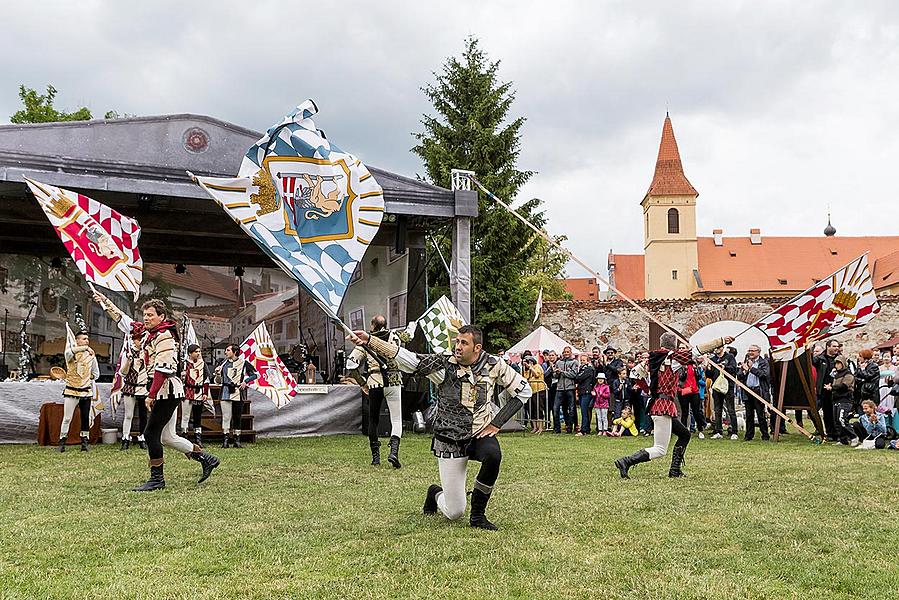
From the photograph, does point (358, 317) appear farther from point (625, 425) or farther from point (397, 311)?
point (625, 425)

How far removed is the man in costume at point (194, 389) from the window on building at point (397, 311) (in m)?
5.36

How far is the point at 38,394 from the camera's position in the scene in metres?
14.1

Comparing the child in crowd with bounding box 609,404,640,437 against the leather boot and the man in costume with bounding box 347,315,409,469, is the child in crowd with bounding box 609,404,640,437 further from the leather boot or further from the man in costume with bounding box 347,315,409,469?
the leather boot

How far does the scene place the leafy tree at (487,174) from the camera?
32906 mm

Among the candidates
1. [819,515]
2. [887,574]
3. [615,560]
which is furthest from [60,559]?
[819,515]

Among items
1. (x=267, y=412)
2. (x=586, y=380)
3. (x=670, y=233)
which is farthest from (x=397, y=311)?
(x=670, y=233)

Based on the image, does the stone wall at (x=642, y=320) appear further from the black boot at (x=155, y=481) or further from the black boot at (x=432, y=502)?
the black boot at (x=432, y=502)

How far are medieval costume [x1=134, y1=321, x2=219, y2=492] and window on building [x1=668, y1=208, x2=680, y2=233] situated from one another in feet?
217

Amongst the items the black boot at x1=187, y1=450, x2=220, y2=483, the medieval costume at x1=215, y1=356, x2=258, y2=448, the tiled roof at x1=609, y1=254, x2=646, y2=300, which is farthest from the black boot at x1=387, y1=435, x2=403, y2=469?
the tiled roof at x1=609, y1=254, x2=646, y2=300

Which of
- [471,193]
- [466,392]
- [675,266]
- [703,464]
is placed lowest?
[703,464]

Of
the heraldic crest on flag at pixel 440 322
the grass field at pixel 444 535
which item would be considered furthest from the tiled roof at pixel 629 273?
the grass field at pixel 444 535

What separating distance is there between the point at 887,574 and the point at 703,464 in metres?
6.05

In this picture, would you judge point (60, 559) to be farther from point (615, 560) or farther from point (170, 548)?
point (615, 560)

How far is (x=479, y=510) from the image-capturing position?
6.24 meters
